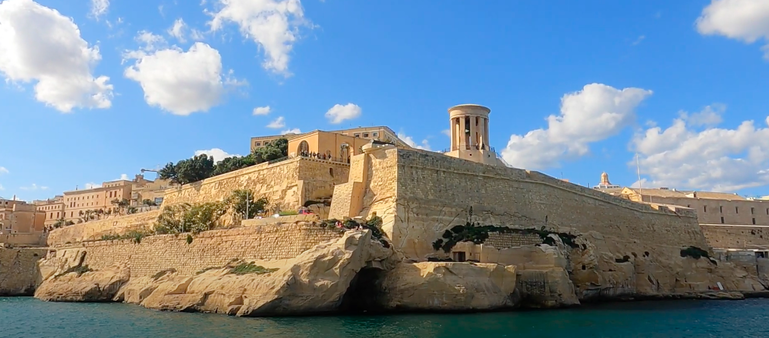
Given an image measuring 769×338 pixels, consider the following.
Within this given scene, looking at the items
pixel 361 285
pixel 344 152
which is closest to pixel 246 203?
pixel 344 152

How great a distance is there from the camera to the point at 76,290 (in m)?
31.0

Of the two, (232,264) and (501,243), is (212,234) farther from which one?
(501,243)

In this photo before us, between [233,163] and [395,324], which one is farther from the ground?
[233,163]

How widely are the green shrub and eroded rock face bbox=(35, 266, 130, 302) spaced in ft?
31.5

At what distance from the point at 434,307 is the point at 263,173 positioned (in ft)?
56.9

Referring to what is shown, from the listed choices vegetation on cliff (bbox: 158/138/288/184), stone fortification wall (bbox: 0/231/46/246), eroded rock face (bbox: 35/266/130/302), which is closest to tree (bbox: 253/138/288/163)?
vegetation on cliff (bbox: 158/138/288/184)

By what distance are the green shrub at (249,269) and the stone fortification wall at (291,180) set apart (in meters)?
8.36

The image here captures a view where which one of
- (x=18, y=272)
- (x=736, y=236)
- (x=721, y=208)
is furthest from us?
(x=721, y=208)

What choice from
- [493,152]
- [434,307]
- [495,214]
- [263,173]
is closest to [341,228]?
[434,307]

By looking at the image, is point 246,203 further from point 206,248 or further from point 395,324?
point 395,324

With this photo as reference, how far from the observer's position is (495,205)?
3134 cm

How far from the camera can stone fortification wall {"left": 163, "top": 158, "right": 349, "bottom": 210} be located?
33.2 meters

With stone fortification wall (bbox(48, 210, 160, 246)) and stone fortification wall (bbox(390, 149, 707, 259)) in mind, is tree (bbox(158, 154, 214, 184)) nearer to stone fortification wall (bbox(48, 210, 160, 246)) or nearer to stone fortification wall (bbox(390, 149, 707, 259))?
stone fortification wall (bbox(48, 210, 160, 246))

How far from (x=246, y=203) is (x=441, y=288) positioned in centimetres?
1542
